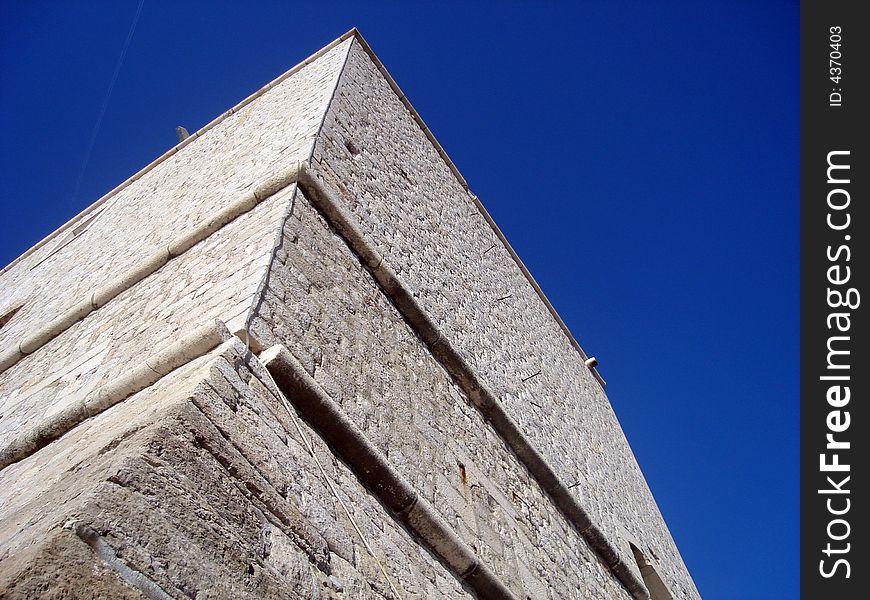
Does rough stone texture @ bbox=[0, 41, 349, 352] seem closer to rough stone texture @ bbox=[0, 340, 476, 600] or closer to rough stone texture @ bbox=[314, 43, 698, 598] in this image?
rough stone texture @ bbox=[314, 43, 698, 598]

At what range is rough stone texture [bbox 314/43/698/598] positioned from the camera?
438 centimetres

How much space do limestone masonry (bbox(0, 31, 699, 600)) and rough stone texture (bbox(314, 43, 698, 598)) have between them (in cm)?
3

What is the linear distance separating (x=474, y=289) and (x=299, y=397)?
3.22 m

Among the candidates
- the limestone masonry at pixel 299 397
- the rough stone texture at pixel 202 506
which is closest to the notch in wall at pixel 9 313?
the limestone masonry at pixel 299 397

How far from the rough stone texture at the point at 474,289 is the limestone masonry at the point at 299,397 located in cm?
3

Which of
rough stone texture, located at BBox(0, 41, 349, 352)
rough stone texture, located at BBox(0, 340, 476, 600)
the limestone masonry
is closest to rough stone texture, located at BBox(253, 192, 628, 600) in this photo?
the limestone masonry

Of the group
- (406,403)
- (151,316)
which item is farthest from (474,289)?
(151,316)

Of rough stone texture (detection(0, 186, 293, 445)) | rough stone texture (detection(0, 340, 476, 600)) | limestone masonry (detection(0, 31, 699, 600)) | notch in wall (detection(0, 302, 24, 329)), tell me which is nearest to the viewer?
rough stone texture (detection(0, 340, 476, 600))

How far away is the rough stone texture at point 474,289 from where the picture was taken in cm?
438

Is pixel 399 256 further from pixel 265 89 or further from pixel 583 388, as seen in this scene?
pixel 583 388

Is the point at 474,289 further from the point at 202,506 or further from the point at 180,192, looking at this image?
the point at 202,506

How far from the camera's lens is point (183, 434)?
1.82 metres

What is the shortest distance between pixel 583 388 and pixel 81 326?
5.65 metres

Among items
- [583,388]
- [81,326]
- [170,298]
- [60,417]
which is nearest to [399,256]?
[170,298]
